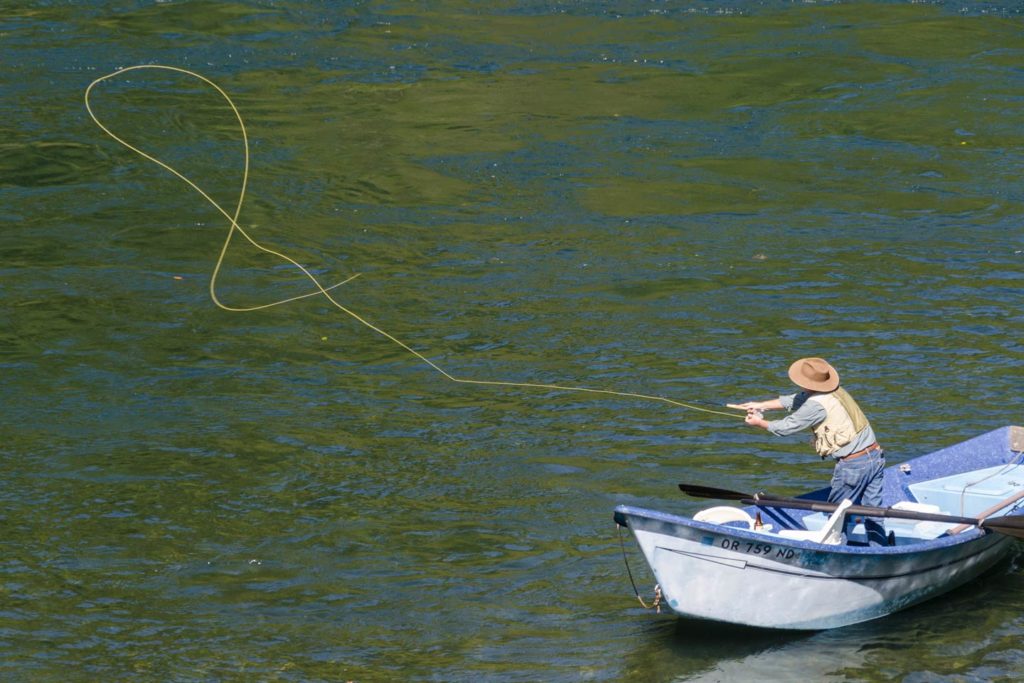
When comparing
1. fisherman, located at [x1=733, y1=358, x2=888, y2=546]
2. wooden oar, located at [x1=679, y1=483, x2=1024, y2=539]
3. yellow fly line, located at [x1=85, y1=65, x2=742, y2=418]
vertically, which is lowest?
yellow fly line, located at [x1=85, y1=65, x2=742, y2=418]

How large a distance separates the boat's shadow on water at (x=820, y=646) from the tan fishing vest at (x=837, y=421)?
1.14 m

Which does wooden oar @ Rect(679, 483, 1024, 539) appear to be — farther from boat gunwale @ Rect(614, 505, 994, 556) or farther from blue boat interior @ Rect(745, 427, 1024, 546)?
blue boat interior @ Rect(745, 427, 1024, 546)

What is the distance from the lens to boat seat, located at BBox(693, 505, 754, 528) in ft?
28.7

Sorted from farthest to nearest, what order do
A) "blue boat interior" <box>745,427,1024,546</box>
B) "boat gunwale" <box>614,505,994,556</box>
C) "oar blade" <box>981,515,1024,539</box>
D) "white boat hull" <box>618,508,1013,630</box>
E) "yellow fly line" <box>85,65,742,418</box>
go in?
"yellow fly line" <box>85,65,742,418</box> → "blue boat interior" <box>745,427,1024,546</box> → "oar blade" <box>981,515,1024,539</box> → "white boat hull" <box>618,508,1013,630</box> → "boat gunwale" <box>614,505,994,556</box>

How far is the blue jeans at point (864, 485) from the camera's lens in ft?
29.1

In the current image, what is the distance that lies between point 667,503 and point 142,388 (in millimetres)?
4873

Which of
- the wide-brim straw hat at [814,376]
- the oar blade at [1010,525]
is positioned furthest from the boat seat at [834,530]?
the oar blade at [1010,525]

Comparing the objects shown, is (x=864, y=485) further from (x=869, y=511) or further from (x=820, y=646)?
(x=820, y=646)

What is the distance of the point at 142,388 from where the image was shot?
40.6ft

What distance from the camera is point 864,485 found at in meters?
8.91

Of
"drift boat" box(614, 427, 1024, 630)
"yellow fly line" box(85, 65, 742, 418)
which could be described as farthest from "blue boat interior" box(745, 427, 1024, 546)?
"yellow fly line" box(85, 65, 742, 418)

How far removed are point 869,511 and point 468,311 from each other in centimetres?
626

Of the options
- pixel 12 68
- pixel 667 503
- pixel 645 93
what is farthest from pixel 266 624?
pixel 12 68

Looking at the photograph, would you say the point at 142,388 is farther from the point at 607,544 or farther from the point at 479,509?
the point at 607,544
